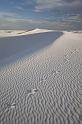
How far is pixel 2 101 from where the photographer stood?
770 cm

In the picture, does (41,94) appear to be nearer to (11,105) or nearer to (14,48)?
(11,105)

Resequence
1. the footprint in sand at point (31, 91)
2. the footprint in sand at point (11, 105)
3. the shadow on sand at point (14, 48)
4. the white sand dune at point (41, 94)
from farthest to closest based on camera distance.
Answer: the shadow on sand at point (14, 48), the footprint in sand at point (31, 91), the footprint in sand at point (11, 105), the white sand dune at point (41, 94)

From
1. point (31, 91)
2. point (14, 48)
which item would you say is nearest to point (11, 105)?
point (31, 91)

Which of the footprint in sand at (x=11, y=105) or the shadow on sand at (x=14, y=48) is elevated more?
the shadow on sand at (x=14, y=48)

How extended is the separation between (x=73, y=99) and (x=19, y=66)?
258 inches

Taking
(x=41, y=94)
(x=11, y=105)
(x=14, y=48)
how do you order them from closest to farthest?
(x=11, y=105), (x=41, y=94), (x=14, y=48)

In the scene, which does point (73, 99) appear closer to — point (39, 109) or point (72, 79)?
point (39, 109)

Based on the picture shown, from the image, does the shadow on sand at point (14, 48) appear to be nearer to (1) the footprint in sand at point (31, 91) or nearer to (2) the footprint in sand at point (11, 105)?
(1) the footprint in sand at point (31, 91)

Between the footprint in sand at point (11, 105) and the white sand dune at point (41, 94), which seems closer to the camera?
the white sand dune at point (41, 94)

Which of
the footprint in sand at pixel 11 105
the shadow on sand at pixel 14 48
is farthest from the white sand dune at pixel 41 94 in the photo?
the shadow on sand at pixel 14 48

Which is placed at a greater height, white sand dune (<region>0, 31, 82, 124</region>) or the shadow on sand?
the shadow on sand

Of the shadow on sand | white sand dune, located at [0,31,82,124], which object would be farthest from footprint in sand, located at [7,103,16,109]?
the shadow on sand

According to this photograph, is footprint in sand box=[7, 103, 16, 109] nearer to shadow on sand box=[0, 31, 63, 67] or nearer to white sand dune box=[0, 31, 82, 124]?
white sand dune box=[0, 31, 82, 124]

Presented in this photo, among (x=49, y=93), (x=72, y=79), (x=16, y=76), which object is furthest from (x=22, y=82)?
(x=72, y=79)
